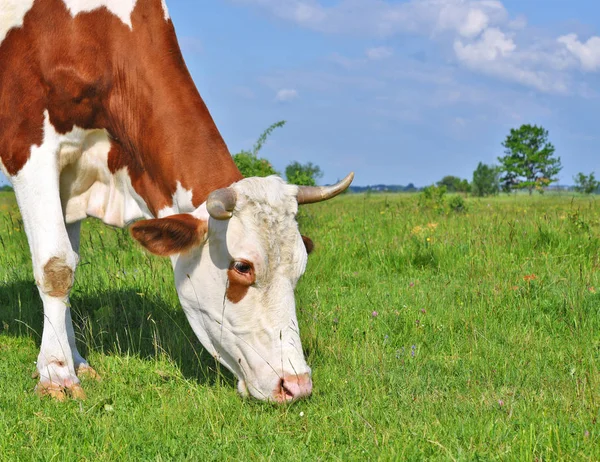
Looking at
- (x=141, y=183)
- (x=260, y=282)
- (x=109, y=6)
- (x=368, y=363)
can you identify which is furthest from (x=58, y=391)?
(x=109, y=6)

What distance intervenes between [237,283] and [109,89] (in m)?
1.88

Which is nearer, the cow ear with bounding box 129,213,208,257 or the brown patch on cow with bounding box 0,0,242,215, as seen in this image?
the cow ear with bounding box 129,213,208,257

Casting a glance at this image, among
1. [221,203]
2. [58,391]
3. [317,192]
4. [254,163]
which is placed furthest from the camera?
[254,163]

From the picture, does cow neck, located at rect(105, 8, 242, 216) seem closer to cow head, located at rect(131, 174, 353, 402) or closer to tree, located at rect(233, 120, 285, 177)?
cow head, located at rect(131, 174, 353, 402)

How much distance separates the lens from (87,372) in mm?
5059

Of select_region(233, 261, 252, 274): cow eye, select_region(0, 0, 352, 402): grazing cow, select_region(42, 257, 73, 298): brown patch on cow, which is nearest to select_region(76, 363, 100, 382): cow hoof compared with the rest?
select_region(0, 0, 352, 402): grazing cow

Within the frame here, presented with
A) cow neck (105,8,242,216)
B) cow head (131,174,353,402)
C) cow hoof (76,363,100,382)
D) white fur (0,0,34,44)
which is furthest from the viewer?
white fur (0,0,34,44)

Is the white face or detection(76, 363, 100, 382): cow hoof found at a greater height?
the white face

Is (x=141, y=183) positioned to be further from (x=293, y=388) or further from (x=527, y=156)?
(x=527, y=156)

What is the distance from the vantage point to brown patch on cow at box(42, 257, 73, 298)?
486cm

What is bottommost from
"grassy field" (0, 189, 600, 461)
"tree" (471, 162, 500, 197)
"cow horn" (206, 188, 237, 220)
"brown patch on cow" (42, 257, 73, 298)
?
"grassy field" (0, 189, 600, 461)

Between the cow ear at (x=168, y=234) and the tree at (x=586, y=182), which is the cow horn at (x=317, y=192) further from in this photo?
the tree at (x=586, y=182)

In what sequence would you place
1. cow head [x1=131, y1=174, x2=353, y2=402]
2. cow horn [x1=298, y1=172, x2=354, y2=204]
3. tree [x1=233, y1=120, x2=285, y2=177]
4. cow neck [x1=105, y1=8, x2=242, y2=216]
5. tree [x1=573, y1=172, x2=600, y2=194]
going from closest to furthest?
A: cow head [x1=131, y1=174, x2=353, y2=402]
cow horn [x1=298, y1=172, x2=354, y2=204]
cow neck [x1=105, y1=8, x2=242, y2=216]
tree [x1=233, y1=120, x2=285, y2=177]
tree [x1=573, y1=172, x2=600, y2=194]

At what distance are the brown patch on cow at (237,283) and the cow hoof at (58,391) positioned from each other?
1.32m
